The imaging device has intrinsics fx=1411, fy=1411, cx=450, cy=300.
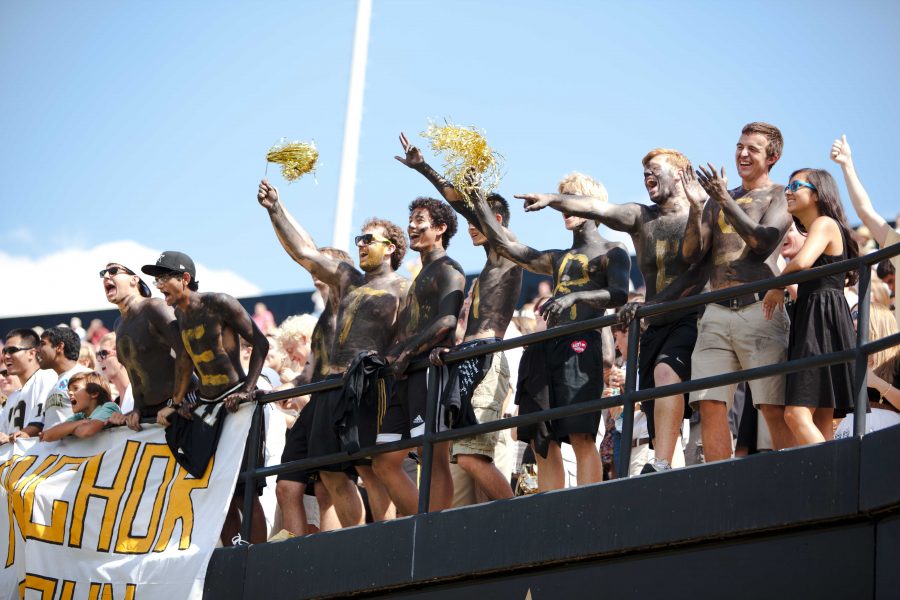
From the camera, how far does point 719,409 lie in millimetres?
7262

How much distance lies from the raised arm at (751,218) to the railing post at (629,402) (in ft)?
2.32

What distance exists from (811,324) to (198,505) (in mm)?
4108

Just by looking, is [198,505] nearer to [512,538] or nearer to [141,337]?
[141,337]

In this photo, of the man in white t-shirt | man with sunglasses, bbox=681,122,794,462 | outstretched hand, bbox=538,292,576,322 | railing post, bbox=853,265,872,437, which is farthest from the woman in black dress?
the man in white t-shirt

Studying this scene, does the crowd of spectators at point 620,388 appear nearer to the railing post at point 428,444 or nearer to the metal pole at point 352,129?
the railing post at point 428,444

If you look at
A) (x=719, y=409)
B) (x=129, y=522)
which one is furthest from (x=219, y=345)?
(x=719, y=409)

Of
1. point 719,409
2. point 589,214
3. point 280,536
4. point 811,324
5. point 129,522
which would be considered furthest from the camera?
point 129,522

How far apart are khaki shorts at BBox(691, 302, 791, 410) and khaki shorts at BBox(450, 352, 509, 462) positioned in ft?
4.24

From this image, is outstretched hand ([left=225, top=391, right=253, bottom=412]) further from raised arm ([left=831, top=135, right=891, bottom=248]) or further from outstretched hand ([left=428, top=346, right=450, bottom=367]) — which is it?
raised arm ([left=831, top=135, right=891, bottom=248])

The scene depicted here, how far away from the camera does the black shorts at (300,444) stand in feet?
28.7

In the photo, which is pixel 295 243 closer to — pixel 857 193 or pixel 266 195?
pixel 266 195

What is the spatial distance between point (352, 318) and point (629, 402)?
262 centimetres

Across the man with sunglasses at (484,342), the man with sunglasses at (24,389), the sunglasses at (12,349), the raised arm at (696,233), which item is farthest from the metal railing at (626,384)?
the sunglasses at (12,349)

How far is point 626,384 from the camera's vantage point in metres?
6.93
